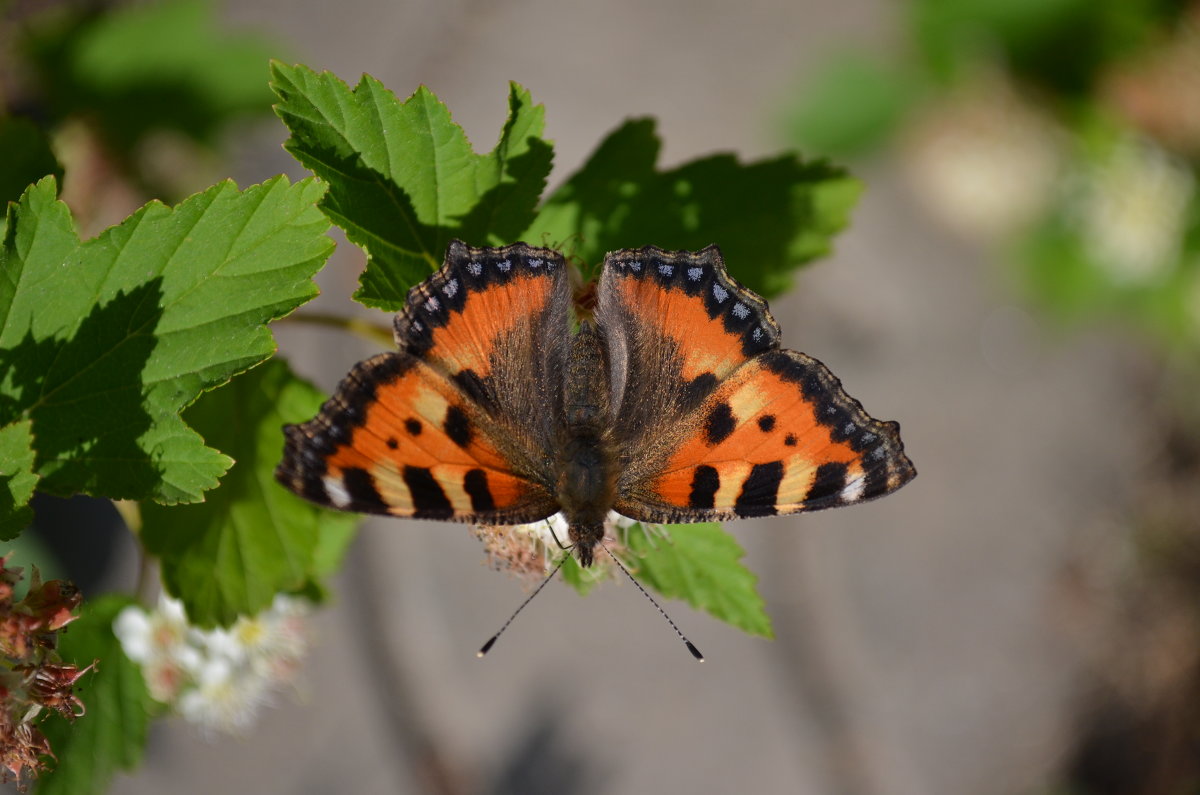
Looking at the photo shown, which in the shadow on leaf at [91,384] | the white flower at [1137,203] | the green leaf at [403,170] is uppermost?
the white flower at [1137,203]

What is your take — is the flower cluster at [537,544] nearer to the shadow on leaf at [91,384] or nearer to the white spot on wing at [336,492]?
the white spot on wing at [336,492]

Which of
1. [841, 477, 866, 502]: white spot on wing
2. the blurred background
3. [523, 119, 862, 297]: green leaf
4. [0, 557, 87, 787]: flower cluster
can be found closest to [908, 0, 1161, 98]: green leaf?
the blurred background

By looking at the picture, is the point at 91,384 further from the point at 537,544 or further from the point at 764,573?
the point at 764,573

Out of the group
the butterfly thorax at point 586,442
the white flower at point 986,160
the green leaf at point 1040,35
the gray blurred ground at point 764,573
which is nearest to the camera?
the butterfly thorax at point 586,442

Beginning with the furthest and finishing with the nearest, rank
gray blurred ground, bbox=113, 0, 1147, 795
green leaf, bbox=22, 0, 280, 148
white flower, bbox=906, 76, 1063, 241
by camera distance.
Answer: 1. white flower, bbox=906, 76, 1063, 241
2. gray blurred ground, bbox=113, 0, 1147, 795
3. green leaf, bbox=22, 0, 280, 148

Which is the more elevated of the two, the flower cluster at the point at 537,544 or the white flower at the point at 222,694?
the flower cluster at the point at 537,544

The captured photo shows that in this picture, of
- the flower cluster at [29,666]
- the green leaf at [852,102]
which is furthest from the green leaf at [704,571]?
the green leaf at [852,102]

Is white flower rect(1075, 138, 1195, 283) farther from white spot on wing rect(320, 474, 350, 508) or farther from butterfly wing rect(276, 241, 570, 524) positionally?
white spot on wing rect(320, 474, 350, 508)
